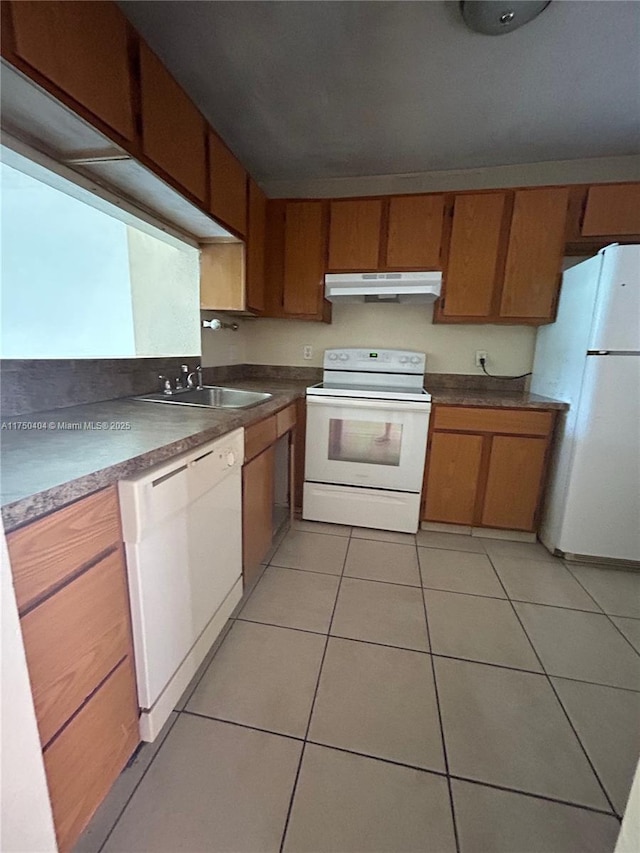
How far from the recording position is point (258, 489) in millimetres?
1713

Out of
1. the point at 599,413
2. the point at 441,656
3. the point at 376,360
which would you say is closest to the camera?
the point at 441,656

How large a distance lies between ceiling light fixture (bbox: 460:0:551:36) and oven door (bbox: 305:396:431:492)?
158 cm

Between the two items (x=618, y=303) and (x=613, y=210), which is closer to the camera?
(x=618, y=303)

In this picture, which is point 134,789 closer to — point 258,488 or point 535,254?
point 258,488

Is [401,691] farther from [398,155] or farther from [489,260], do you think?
[398,155]

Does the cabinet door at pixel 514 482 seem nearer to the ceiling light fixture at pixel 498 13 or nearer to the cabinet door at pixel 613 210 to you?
the cabinet door at pixel 613 210

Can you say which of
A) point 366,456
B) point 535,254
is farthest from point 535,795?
point 535,254

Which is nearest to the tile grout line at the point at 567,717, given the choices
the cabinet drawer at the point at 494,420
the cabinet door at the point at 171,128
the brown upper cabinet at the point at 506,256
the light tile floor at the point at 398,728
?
the light tile floor at the point at 398,728

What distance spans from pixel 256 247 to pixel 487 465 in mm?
2008

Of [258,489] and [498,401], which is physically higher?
[498,401]

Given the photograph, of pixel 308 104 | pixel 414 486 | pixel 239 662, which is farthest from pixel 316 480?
pixel 308 104

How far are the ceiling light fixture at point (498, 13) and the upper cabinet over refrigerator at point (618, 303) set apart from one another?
102cm

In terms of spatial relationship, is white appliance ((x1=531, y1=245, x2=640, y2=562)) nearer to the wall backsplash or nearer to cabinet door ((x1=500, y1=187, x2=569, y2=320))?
cabinet door ((x1=500, y1=187, x2=569, y2=320))

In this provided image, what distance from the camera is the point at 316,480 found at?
237 cm
